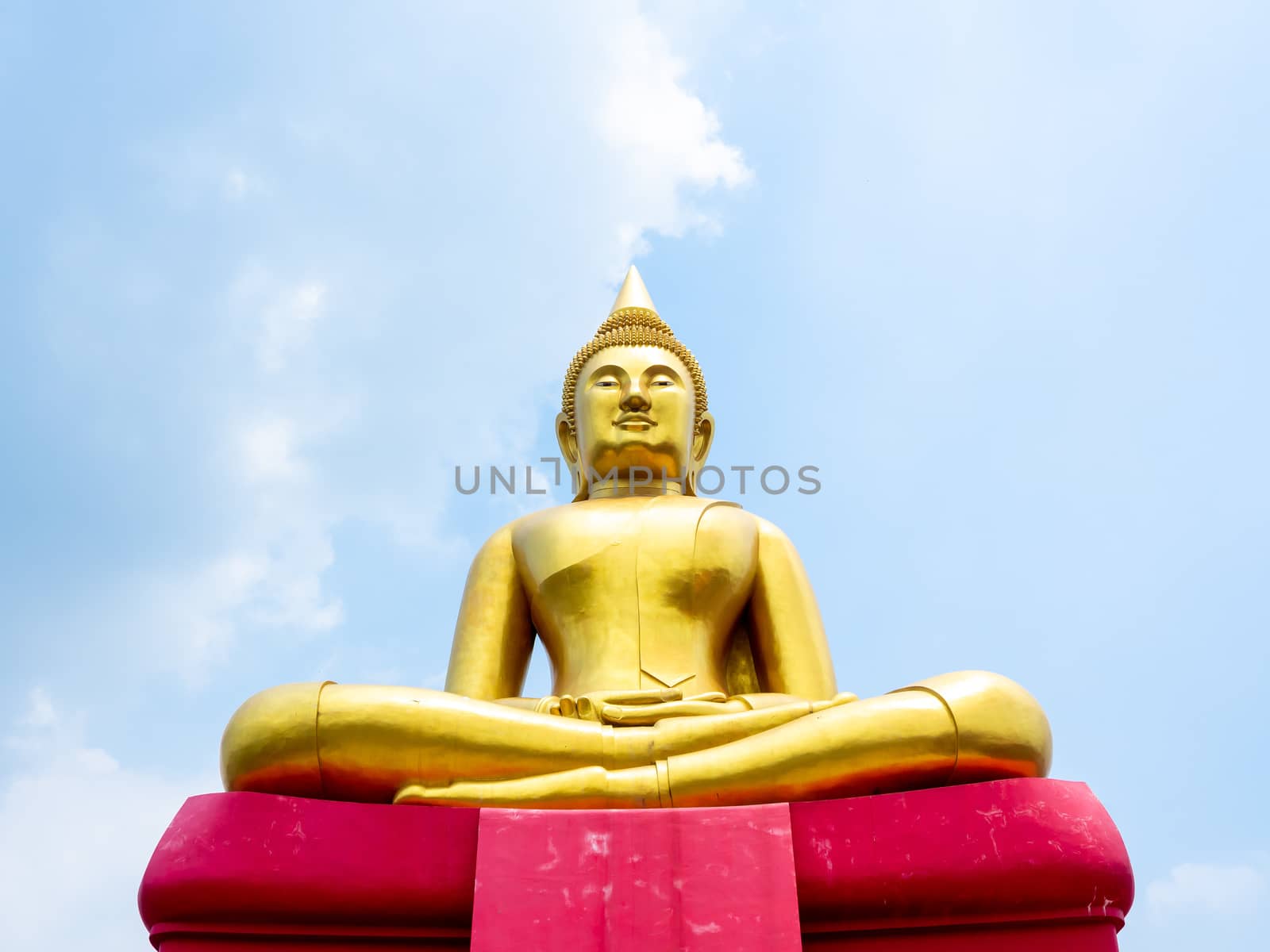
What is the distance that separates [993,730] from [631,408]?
2645mm

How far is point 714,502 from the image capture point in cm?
616

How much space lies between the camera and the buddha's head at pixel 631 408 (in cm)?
645

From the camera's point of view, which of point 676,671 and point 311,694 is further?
point 676,671

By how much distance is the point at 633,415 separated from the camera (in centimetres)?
644

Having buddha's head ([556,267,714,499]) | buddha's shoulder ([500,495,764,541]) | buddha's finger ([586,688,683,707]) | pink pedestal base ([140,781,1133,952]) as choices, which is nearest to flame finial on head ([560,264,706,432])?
buddha's head ([556,267,714,499])

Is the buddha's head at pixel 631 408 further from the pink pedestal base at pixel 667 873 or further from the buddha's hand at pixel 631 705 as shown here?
the pink pedestal base at pixel 667 873

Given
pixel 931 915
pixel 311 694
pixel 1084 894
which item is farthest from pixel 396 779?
pixel 1084 894

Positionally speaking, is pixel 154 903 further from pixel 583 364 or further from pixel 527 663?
pixel 583 364

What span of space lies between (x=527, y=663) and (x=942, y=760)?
7.33ft

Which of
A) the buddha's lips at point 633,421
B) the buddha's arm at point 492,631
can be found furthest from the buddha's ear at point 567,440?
the buddha's arm at point 492,631

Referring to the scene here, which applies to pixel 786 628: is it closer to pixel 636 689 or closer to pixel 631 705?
pixel 636 689

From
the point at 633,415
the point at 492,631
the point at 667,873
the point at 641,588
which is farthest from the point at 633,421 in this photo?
the point at 667,873

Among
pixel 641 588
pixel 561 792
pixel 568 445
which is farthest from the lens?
pixel 568 445

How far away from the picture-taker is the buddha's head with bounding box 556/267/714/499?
6.45m
